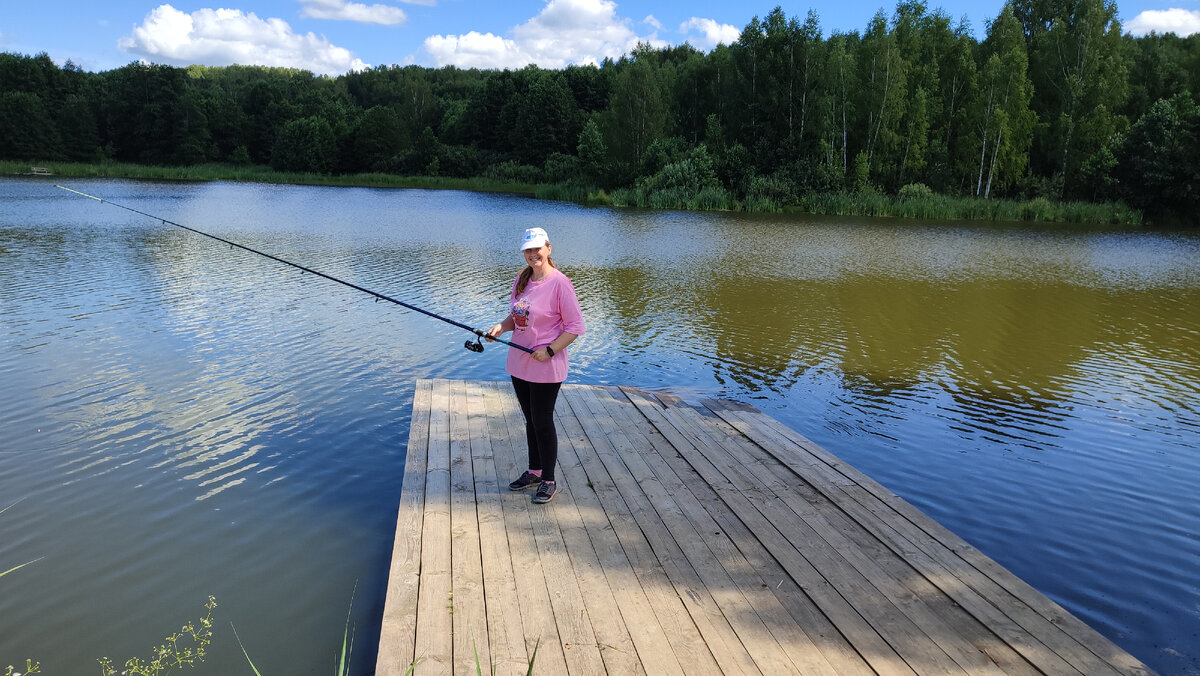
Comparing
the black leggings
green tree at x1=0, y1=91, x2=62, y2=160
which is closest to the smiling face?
the black leggings

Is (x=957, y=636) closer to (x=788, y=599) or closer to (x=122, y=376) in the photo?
(x=788, y=599)

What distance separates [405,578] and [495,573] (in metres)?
0.39

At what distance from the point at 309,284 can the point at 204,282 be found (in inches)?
69.0

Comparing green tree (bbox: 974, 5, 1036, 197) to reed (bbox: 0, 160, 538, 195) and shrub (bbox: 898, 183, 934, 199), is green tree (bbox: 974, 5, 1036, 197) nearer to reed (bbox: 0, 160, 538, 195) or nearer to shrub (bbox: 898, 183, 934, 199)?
shrub (bbox: 898, 183, 934, 199)

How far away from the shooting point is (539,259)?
4.16 m

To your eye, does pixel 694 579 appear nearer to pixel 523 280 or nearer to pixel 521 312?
pixel 521 312

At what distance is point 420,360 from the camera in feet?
29.5

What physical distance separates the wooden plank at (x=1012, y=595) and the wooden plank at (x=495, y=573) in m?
1.90

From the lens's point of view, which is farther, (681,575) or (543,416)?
(543,416)

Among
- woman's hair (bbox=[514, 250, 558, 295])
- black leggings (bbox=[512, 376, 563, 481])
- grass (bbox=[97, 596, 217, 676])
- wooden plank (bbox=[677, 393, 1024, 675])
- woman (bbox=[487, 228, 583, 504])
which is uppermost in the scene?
woman's hair (bbox=[514, 250, 558, 295])

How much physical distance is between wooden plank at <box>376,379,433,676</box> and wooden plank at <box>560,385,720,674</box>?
85 cm

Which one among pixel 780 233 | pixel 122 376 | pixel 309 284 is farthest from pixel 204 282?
pixel 780 233

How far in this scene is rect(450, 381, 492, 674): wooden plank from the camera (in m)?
2.80

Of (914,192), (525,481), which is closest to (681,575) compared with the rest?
(525,481)
